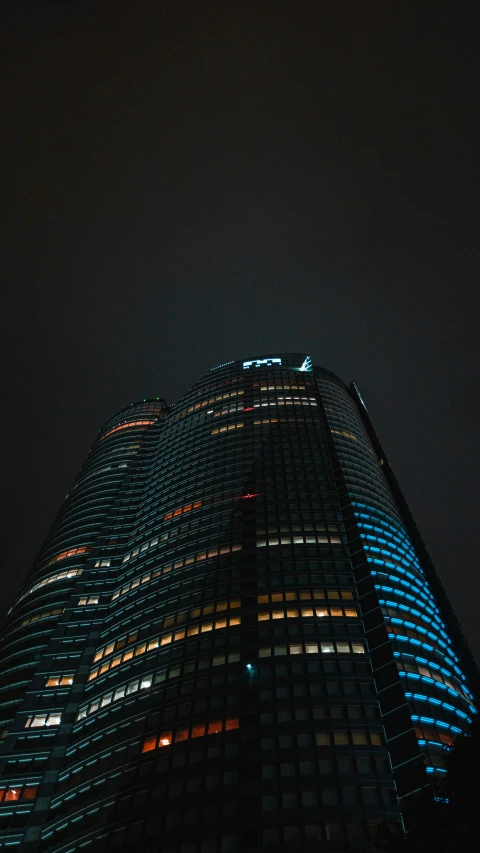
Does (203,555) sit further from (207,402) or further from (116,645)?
(207,402)

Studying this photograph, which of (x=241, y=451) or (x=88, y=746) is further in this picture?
(x=241, y=451)

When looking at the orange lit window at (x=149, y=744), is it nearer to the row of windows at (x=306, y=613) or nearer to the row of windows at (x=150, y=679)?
the row of windows at (x=150, y=679)

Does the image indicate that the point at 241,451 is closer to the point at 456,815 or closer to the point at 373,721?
the point at 373,721

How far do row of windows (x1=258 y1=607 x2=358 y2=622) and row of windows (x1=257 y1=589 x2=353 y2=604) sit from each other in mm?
1542

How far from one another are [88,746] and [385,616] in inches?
1349

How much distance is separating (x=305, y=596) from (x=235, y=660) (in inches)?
443

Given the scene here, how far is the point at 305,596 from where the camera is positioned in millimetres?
68188

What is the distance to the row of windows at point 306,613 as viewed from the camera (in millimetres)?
65688

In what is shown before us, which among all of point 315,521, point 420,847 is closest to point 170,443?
point 315,521

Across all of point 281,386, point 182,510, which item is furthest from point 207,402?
point 182,510

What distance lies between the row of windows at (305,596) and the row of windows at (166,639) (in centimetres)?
401

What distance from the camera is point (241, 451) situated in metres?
97.4

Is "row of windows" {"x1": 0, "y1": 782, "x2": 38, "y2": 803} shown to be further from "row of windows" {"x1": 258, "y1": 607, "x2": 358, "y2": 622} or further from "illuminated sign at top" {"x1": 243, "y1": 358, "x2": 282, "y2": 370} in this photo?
"illuminated sign at top" {"x1": 243, "y1": 358, "x2": 282, "y2": 370}

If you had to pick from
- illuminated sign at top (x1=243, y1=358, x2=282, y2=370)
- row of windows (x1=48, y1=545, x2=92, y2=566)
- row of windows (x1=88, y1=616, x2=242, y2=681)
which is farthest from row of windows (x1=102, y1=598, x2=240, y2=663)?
illuminated sign at top (x1=243, y1=358, x2=282, y2=370)
